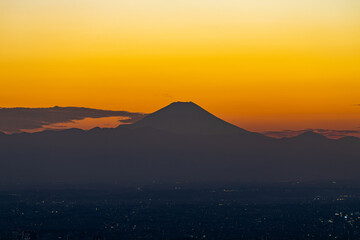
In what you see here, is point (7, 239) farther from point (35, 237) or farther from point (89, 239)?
point (89, 239)

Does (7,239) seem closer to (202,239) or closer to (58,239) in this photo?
(58,239)


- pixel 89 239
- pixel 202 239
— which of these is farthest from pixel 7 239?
pixel 202 239

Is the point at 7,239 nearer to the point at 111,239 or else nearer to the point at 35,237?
the point at 35,237

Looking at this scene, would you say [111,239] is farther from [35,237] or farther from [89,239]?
[35,237]

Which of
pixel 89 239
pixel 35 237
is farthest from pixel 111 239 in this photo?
pixel 35 237

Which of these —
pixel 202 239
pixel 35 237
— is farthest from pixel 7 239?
pixel 202 239

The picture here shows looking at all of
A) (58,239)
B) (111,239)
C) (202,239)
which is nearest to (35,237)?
(58,239)

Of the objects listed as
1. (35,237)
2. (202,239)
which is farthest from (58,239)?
(202,239)
